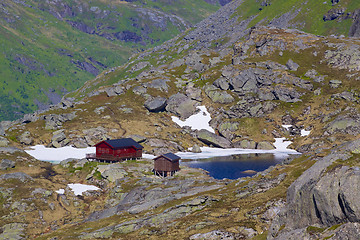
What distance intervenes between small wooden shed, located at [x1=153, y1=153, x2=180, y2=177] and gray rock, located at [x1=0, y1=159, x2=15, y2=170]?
39366mm

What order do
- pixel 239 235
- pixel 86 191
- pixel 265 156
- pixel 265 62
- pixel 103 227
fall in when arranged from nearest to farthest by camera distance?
1. pixel 239 235
2. pixel 103 227
3. pixel 86 191
4. pixel 265 156
5. pixel 265 62

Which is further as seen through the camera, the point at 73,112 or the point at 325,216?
the point at 73,112

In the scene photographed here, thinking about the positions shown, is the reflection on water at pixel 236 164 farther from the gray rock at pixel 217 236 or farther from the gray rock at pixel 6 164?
the gray rock at pixel 217 236

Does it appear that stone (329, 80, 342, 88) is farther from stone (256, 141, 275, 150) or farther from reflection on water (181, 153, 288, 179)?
reflection on water (181, 153, 288, 179)

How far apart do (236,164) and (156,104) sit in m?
62.7

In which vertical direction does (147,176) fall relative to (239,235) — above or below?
below

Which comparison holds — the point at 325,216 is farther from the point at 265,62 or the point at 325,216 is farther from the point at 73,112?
the point at 265,62

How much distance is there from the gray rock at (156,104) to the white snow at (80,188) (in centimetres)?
8145

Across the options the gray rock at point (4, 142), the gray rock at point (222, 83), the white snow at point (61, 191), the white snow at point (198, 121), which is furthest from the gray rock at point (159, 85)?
the white snow at point (61, 191)

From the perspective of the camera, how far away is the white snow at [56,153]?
12549cm

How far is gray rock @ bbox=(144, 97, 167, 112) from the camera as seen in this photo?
174 metres

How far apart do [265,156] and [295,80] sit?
61.8 meters

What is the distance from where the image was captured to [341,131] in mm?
→ 142375

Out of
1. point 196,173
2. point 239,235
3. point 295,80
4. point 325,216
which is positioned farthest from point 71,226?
point 295,80
